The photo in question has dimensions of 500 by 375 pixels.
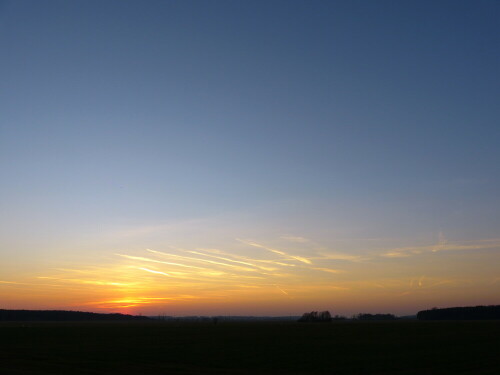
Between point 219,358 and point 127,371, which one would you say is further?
point 219,358

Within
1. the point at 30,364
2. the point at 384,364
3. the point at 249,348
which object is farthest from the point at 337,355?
the point at 30,364

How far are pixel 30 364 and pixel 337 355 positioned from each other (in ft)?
67.8

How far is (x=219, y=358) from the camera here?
37.1m

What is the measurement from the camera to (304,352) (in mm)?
41188

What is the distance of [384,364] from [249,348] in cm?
1591

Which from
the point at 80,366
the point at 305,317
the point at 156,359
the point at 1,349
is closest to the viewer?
the point at 80,366

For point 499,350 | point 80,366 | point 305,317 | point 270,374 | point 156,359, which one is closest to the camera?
point 270,374

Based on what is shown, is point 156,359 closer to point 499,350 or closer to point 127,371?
point 127,371

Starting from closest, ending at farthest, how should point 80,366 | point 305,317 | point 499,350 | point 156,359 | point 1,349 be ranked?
point 80,366
point 156,359
point 499,350
point 1,349
point 305,317

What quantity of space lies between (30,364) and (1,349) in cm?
1373

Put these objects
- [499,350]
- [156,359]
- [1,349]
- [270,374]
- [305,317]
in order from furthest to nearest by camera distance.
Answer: [305,317] < [1,349] < [499,350] < [156,359] < [270,374]

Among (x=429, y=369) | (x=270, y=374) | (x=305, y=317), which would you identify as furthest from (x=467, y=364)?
(x=305, y=317)

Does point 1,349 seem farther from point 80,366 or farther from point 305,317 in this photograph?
point 305,317

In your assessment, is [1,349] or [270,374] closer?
[270,374]
